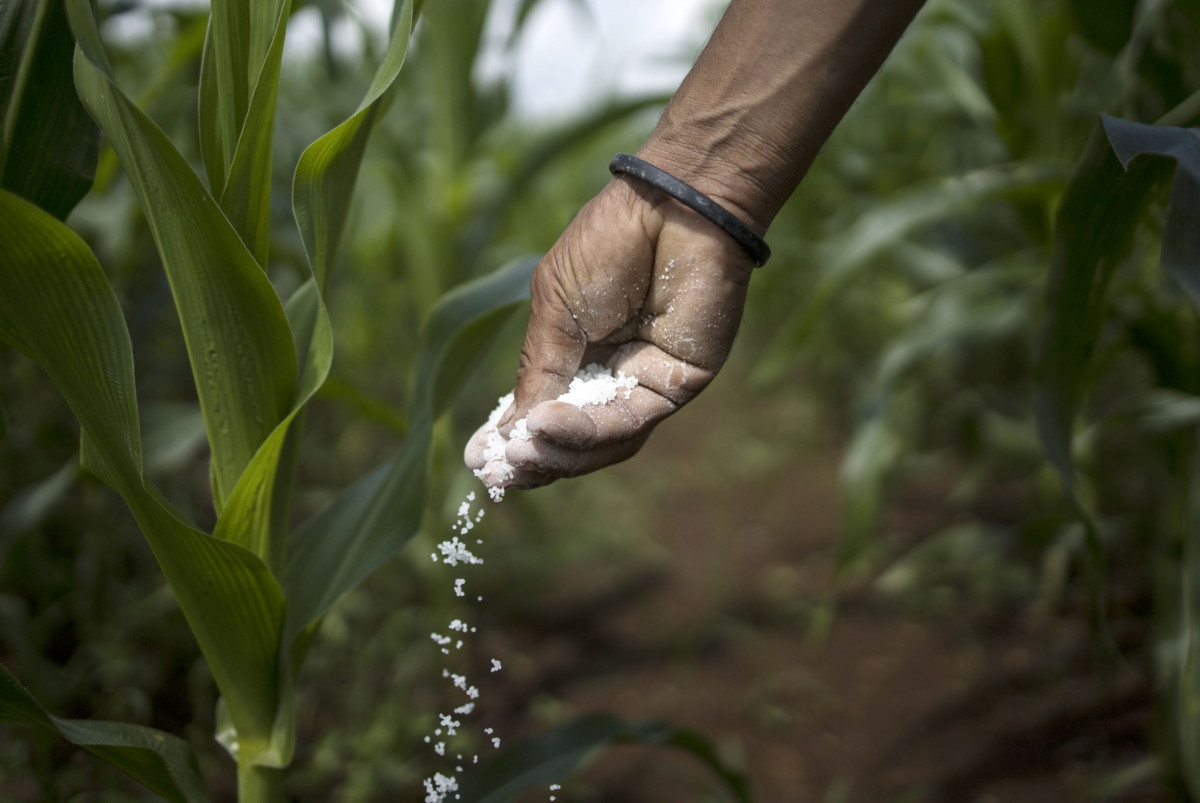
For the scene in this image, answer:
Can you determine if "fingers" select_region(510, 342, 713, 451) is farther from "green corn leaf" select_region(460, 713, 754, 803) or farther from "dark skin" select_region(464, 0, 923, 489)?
"green corn leaf" select_region(460, 713, 754, 803)

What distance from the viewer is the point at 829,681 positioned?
1401 millimetres

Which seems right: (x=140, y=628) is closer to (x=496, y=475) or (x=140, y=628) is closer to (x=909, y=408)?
(x=496, y=475)

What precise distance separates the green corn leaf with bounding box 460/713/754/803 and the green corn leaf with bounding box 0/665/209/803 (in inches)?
10.1

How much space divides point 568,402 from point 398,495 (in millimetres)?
200

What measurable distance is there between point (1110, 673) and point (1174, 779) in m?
0.28

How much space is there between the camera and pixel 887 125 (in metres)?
2.06

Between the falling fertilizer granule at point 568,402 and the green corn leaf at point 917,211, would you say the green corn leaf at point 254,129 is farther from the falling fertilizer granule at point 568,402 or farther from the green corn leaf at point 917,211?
the green corn leaf at point 917,211

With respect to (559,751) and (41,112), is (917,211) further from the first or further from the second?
(41,112)

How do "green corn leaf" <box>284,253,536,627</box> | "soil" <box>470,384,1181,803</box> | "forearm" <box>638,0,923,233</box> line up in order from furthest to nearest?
"soil" <box>470,384,1181,803</box>, "green corn leaf" <box>284,253,536,627</box>, "forearm" <box>638,0,923,233</box>

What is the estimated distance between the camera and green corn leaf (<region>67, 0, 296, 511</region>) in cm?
51

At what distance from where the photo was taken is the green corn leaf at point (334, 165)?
531 mm

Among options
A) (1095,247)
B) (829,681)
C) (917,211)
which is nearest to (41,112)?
(1095,247)

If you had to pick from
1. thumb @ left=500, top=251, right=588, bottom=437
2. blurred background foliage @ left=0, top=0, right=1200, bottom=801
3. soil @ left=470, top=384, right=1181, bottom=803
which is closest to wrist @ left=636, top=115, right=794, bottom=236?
thumb @ left=500, top=251, right=588, bottom=437

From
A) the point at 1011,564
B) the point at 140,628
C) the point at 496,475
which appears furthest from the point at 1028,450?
the point at 140,628
